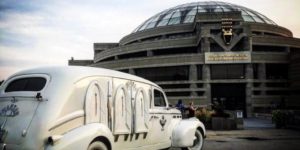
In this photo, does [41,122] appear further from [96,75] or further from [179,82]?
[179,82]

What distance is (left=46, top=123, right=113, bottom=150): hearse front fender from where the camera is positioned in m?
5.98

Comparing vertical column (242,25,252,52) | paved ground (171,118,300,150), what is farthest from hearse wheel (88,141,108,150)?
vertical column (242,25,252,52)

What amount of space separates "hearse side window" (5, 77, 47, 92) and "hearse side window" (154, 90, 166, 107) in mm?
3520

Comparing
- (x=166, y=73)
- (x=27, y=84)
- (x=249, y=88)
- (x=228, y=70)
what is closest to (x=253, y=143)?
(x=27, y=84)

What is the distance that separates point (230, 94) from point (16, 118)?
42.6m

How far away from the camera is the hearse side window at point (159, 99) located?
963cm

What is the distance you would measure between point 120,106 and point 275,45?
49.0m

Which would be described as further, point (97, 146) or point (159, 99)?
point (159, 99)

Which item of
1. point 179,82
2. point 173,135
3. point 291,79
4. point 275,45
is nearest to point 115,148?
point 173,135

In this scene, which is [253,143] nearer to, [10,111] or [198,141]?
[198,141]

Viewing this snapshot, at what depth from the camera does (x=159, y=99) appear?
9.87 meters

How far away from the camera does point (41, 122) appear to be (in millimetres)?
6016

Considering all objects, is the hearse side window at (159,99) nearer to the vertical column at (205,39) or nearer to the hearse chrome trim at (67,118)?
the hearse chrome trim at (67,118)

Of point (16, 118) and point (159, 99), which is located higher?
point (159, 99)
